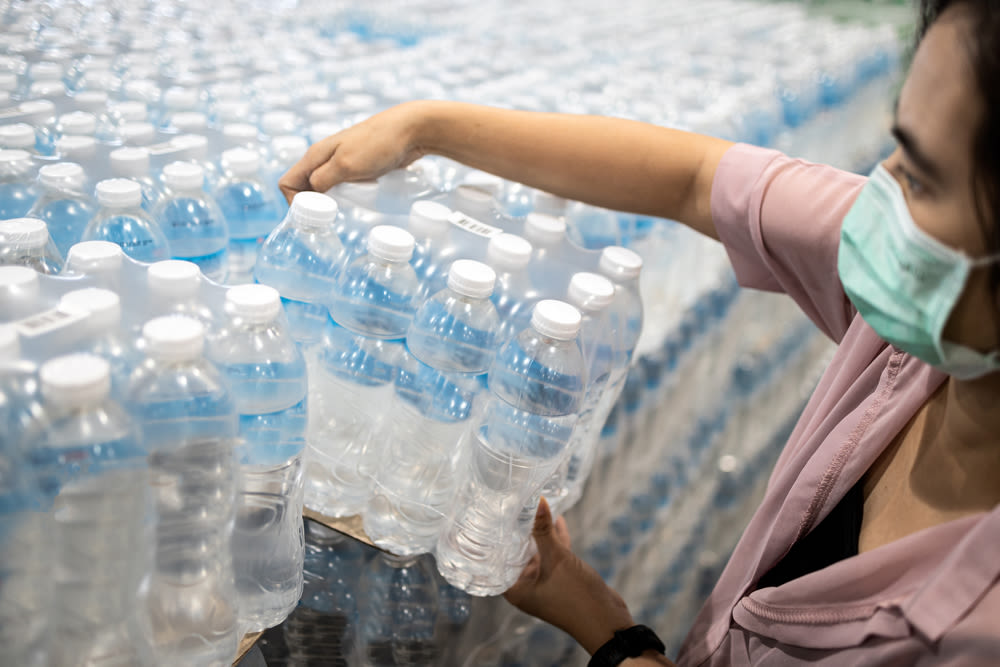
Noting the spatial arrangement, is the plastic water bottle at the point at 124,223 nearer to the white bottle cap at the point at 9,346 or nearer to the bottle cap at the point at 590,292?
the white bottle cap at the point at 9,346

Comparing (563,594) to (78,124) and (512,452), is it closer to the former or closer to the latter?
(512,452)

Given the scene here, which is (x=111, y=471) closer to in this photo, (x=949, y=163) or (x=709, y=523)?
(x=949, y=163)

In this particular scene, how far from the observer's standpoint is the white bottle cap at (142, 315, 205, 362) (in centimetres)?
83

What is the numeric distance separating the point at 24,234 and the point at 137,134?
523mm

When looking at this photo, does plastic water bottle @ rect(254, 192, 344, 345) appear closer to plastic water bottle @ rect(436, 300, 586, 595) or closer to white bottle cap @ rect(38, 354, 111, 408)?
plastic water bottle @ rect(436, 300, 586, 595)

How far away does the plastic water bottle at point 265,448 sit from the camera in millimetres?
982

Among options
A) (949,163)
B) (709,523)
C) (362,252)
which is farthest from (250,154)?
(709,523)

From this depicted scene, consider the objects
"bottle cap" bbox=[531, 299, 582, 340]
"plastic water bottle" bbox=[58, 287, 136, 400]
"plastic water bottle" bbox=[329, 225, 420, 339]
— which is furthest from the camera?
"plastic water bottle" bbox=[329, 225, 420, 339]

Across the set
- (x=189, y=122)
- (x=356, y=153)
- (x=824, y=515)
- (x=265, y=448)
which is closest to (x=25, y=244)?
(x=265, y=448)

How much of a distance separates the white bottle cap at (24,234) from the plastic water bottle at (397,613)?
773 millimetres

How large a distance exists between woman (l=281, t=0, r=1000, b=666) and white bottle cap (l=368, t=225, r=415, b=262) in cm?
26

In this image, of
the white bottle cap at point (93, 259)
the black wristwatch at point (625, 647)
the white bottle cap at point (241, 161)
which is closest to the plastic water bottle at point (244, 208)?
the white bottle cap at point (241, 161)

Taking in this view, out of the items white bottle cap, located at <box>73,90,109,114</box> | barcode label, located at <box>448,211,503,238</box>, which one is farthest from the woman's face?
white bottle cap, located at <box>73,90,109,114</box>

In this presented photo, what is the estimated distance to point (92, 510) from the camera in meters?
0.81
